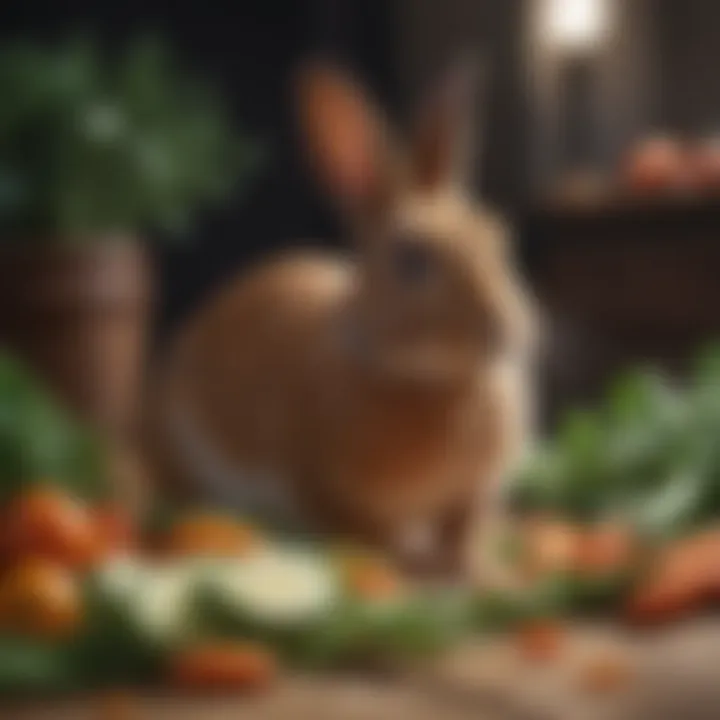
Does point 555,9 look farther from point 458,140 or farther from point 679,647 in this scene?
point 679,647

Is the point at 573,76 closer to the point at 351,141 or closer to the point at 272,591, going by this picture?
the point at 351,141

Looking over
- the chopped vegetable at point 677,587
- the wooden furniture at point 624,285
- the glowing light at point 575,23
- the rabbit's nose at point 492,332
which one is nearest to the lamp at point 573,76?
the glowing light at point 575,23

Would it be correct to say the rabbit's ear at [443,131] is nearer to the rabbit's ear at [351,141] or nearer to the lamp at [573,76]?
the rabbit's ear at [351,141]

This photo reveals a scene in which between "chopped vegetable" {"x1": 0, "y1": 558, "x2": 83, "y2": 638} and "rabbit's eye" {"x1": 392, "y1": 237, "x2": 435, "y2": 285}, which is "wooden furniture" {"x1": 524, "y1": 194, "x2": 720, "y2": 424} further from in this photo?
"chopped vegetable" {"x1": 0, "y1": 558, "x2": 83, "y2": 638}

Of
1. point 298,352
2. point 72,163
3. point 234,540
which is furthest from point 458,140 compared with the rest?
point 72,163

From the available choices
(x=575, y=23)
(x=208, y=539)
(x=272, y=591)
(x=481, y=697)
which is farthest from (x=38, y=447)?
(x=575, y=23)

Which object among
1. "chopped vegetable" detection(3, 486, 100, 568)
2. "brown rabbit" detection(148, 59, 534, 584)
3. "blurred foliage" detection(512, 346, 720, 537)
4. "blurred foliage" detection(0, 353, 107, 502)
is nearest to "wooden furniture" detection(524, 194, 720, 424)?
"blurred foliage" detection(512, 346, 720, 537)
